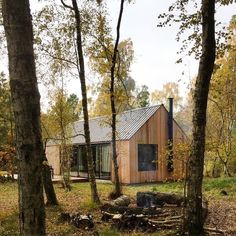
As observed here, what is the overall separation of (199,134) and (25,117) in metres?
4.65

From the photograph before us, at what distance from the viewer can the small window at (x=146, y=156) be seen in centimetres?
2312

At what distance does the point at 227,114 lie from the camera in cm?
2595

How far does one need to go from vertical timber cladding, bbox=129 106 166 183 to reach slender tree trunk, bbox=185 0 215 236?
14.5 meters

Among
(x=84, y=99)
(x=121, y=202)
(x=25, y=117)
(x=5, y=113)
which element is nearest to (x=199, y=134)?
(x=25, y=117)

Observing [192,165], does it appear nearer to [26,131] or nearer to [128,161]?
[26,131]

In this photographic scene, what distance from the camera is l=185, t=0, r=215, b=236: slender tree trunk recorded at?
7094 millimetres

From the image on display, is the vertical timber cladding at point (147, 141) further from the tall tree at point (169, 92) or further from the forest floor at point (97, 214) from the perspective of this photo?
the tall tree at point (169, 92)

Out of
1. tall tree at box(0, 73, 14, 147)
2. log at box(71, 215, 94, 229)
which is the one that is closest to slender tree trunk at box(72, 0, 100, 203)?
log at box(71, 215, 94, 229)

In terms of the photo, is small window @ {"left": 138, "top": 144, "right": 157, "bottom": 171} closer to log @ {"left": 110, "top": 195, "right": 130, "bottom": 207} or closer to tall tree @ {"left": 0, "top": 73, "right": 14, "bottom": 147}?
tall tree @ {"left": 0, "top": 73, "right": 14, "bottom": 147}

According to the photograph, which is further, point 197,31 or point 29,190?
point 197,31

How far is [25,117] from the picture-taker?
3166mm

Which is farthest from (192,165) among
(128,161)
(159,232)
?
(128,161)

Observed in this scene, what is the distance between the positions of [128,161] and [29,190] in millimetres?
19366

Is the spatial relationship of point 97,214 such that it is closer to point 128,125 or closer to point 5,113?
point 128,125
